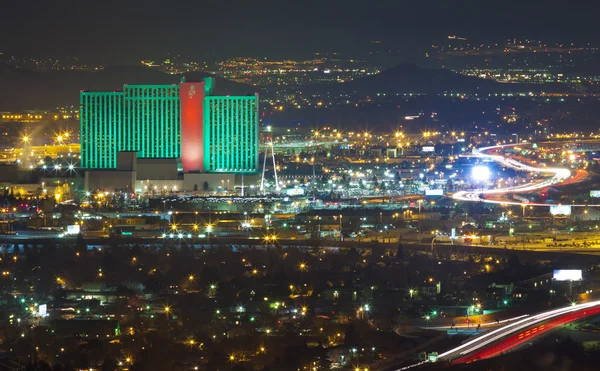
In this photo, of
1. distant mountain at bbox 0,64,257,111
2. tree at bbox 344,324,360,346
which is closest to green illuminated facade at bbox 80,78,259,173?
distant mountain at bbox 0,64,257,111

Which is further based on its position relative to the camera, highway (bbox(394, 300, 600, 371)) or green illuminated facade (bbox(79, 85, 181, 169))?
green illuminated facade (bbox(79, 85, 181, 169))

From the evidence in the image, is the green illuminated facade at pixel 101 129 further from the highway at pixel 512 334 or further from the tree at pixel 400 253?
the highway at pixel 512 334

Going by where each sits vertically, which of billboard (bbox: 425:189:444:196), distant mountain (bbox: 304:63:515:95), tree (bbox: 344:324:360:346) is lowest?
tree (bbox: 344:324:360:346)

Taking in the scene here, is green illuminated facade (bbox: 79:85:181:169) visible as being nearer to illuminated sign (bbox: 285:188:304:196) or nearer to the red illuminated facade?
the red illuminated facade

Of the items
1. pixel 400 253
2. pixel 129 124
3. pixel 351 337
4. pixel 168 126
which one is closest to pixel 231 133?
pixel 168 126

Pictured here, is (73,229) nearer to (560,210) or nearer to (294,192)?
(294,192)

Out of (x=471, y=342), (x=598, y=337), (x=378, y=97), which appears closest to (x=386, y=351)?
(x=471, y=342)

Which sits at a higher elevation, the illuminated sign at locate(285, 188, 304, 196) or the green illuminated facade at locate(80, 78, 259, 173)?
the green illuminated facade at locate(80, 78, 259, 173)
